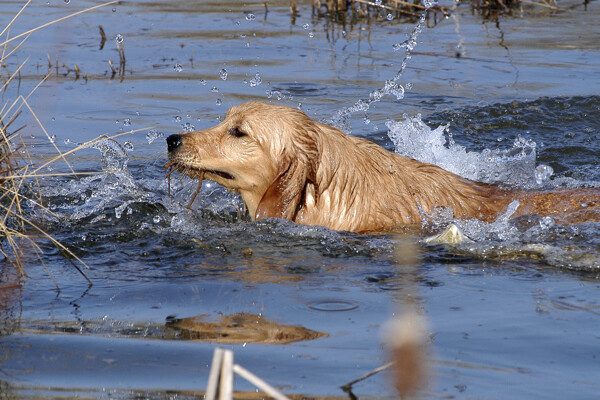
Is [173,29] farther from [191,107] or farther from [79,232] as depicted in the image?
[79,232]

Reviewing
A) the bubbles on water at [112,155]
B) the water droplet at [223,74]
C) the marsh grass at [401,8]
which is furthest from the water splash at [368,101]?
the marsh grass at [401,8]

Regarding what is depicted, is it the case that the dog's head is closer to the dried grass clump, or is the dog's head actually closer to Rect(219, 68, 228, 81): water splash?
Rect(219, 68, 228, 81): water splash

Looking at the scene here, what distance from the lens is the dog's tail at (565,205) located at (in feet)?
20.5

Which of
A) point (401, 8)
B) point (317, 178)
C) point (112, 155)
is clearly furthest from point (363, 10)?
point (317, 178)

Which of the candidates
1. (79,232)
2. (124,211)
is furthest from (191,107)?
(79,232)

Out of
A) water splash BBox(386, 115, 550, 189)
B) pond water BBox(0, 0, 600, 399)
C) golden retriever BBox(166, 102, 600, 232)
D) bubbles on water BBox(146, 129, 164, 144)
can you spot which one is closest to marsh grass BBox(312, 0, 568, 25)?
pond water BBox(0, 0, 600, 399)

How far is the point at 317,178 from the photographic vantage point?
6227 millimetres

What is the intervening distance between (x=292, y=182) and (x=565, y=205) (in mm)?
1993

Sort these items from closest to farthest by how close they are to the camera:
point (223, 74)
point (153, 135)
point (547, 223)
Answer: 1. point (547, 223)
2. point (153, 135)
3. point (223, 74)

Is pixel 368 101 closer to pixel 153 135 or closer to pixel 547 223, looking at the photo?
pixel 153 135

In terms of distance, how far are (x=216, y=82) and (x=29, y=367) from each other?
24.7 feet

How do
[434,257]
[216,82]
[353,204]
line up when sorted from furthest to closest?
[216,82], [353,204], [434,257]

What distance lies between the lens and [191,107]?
10.2 metres

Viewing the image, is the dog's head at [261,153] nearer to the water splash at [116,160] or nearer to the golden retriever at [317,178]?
the golden retriever at [317,178]
